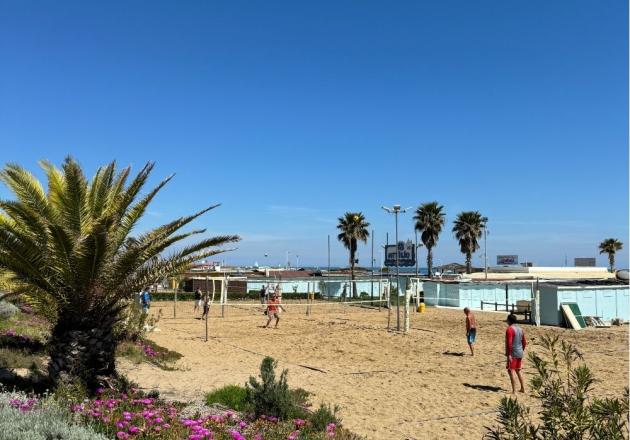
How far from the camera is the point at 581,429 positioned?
3.18 metres

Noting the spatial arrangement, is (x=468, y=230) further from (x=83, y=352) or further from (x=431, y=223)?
(x=83, y=352)

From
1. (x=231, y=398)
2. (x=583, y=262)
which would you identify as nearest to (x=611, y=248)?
(x=583, y=262)

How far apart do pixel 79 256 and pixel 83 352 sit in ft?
4.66

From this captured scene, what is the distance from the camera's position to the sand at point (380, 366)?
8.65 metres

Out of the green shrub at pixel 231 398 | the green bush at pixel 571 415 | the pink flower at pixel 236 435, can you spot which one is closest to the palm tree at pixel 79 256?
the green shrub at pixel 231 398

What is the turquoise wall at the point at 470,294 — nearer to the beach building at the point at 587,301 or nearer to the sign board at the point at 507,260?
the beach building at the point at 587,301

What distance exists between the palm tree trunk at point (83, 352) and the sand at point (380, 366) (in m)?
1.53

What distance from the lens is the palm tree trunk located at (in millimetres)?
7523

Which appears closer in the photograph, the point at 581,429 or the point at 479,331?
the point at 581,429

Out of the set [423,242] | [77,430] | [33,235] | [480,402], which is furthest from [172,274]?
[423,242]

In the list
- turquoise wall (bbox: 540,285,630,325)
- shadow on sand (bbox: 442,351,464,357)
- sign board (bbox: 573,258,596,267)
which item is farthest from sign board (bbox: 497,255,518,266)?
shadow on sand (bbox: 442,351,464,357)

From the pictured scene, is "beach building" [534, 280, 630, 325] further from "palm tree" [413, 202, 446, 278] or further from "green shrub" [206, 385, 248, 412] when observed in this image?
"palm tree" [413, 202, 446, 278]

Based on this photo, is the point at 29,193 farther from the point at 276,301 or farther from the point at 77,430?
the point at 276,301

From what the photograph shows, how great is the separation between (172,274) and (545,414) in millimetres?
6161
